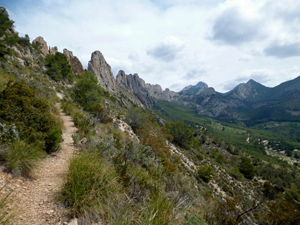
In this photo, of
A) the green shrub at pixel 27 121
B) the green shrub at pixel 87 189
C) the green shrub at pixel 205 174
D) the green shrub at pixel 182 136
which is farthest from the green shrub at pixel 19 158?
the green shrub at pixel 182 136

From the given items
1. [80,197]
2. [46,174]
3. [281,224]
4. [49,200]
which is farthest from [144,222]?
[281,224]

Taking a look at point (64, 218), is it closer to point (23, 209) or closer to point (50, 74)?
point (23, 209)

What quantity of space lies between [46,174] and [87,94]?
46.6 ft


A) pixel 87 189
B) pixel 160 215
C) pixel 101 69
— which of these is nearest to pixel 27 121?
pixel 87 189

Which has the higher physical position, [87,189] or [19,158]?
[19,158]

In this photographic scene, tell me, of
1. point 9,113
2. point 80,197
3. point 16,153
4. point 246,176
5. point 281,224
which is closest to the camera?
point 80,197

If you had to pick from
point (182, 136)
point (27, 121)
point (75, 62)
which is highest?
point (75, 62)

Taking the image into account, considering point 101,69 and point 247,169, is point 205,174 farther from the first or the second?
point 101,69

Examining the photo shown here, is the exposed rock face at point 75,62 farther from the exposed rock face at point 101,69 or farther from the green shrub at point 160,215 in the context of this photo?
the green shrub at point 160,215

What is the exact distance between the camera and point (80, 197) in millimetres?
2564

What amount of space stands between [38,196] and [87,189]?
3.36 ft

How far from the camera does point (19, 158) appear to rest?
3264 millimetres

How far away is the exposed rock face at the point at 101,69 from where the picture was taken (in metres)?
95.4

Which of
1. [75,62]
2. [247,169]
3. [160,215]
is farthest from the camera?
[75,62]
